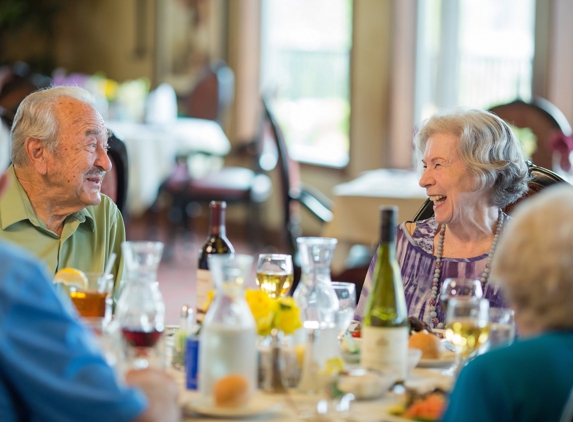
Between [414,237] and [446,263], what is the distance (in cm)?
15

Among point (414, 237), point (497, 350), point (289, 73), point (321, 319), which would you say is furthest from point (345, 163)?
point (497, 350)

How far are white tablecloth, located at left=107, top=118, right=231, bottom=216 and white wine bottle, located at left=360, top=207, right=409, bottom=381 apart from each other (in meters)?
4.50

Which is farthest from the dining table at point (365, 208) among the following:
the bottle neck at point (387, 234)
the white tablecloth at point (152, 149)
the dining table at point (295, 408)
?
the dining table at point (295, 408)

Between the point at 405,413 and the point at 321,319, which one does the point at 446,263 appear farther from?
the point at 405,413

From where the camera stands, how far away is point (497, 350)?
1152 millimetres

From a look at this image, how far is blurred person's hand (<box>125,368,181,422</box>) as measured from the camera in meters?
1.24

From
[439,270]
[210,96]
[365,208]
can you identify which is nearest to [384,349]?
[439,270]

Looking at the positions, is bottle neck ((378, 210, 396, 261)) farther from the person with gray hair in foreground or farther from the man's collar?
the man's collar

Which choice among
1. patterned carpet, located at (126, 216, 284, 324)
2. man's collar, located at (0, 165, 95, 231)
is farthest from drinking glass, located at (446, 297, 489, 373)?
patterned carpet, located at (126, 216, 284, 324)

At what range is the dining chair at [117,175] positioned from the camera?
2.77 meters

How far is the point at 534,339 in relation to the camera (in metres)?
1.15

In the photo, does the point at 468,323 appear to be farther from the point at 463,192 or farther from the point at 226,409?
the point at 463,192

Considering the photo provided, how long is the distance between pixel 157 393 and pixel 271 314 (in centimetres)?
37

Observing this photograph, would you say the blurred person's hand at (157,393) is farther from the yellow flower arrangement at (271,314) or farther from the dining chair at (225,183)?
the dining chair at (225,183)
